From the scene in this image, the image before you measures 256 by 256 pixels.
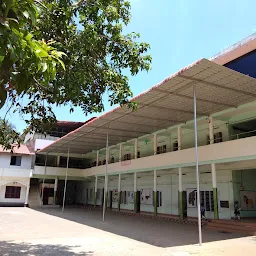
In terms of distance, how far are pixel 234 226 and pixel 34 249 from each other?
8.36 meters

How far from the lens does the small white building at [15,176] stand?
1036 inches

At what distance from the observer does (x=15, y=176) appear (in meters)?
26.4

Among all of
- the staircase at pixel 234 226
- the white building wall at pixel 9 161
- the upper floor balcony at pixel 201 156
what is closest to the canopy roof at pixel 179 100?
the upper floor balcony at pixel 201 156

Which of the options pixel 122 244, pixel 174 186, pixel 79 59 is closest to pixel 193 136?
pixel 174 186

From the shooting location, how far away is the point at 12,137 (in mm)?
7840

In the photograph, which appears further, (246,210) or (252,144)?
(246,210)

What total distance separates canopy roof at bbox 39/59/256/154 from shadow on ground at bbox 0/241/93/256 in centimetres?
629

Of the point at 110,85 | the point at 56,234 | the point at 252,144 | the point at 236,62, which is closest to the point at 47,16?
the point at 110,85

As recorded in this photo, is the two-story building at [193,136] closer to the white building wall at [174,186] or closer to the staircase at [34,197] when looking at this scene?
the white building wall at [174,186]

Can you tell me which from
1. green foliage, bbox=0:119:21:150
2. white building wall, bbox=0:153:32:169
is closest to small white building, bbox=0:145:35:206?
white building wall, bbox=0:153:32:169

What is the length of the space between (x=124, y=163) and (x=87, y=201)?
1296 centimetres

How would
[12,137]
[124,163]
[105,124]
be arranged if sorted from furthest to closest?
[124,163]
[105,124]
[12,137]

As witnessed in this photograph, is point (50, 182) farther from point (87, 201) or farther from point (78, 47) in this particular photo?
point (78, 47)

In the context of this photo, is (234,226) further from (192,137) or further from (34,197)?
(34,197)
